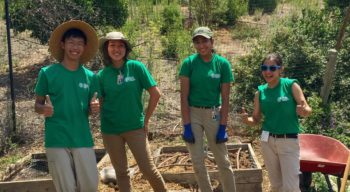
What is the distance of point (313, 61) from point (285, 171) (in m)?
3.89

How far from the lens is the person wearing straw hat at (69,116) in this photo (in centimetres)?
348

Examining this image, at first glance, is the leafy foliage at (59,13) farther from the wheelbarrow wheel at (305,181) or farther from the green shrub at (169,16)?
the wheelbarrow wheel at (305,181)

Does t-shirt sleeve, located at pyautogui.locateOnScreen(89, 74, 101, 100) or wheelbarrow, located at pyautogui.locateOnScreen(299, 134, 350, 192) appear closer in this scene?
t-shirt sleeve, located at pyautogui.locateOnScreen(89, 74, 101, 100)

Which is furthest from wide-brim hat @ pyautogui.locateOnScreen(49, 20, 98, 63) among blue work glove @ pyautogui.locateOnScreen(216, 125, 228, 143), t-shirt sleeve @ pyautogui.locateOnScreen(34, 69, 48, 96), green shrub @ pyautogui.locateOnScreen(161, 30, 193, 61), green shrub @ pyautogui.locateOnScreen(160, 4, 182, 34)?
green shrub @ pyautogui.locateOnScreen(160, 4, 182, 34)

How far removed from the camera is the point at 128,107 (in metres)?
3.93

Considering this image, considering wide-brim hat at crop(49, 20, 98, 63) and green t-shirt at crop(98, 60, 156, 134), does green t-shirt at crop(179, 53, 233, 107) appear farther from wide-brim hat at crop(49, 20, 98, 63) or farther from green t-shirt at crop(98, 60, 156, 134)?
wide-brim hat at crop(49, 20, 98, 63)

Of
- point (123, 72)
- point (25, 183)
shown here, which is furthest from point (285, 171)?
point (25, 183)

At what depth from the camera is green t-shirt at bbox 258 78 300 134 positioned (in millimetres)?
3797

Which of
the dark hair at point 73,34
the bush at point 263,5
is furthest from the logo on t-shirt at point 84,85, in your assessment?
the bush at point 263,5

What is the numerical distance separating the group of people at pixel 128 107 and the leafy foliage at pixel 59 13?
3.74 m

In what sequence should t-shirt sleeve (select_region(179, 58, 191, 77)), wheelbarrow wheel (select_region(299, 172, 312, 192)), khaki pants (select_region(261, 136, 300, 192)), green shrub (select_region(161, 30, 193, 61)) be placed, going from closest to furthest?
khaki pants (select_region(261, 136, 300, 192))
t-shirt sleeve (select_region(179, 58, 191, 77))
wheelbarrow wheel (select_region(299, 172, 312, 192))
green shrub (select_region(161, 30, 193, 61))

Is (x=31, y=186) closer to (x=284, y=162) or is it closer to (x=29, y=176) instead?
(x=29, y=176)

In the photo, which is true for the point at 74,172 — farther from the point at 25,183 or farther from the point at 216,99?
the point at 25,183

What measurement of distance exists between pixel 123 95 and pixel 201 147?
0.87 meters
